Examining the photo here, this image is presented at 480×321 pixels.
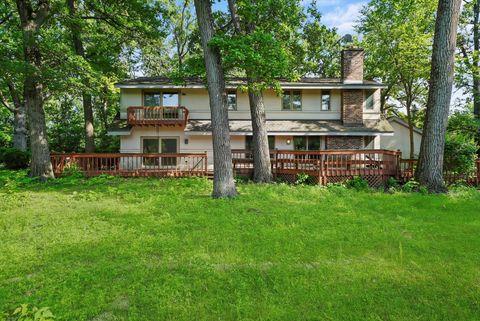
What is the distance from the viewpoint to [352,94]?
55.7 ft

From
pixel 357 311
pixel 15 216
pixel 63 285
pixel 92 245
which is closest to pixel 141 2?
pixel 15 216

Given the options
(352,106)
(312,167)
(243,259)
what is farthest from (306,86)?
(243,259)

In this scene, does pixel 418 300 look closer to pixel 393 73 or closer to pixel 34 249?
pixel 34 249

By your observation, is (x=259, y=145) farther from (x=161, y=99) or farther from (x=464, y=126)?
(x=464, y=126)

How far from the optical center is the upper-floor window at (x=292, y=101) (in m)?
17.7

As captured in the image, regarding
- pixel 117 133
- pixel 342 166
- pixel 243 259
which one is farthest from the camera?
pixel 117 133

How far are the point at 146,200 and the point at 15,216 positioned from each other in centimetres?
278

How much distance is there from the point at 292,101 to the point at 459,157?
9.36m

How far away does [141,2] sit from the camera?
13438 millimetres

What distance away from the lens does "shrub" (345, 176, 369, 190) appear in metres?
10.1

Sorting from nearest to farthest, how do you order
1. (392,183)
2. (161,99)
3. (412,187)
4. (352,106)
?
(412,187) < (392,183) < (352,106) < (161,99)

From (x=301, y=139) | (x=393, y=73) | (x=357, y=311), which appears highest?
(x=393, y=73)

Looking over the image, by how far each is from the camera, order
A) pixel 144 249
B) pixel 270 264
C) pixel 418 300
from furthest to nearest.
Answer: pixel 144 249 → pixel 270 264 → pixel 418 300

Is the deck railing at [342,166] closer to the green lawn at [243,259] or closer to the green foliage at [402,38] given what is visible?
the green lawn at [243,259]
